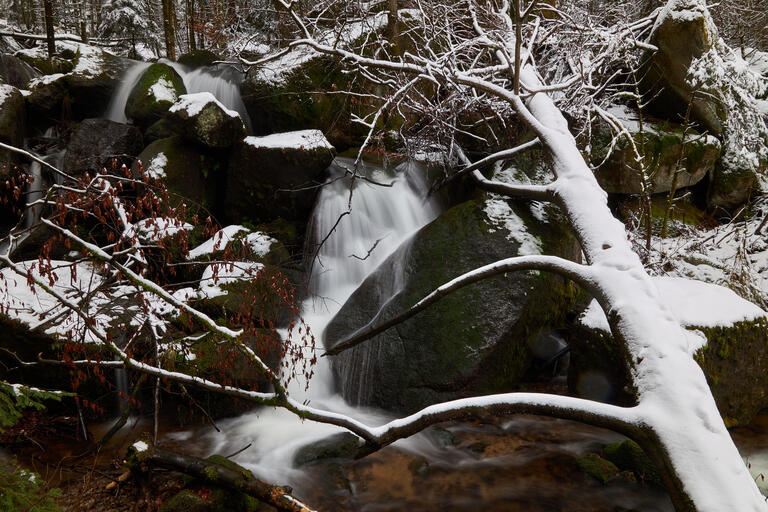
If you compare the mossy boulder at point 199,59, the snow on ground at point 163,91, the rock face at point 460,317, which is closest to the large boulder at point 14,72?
the snow on ground at point 163,91

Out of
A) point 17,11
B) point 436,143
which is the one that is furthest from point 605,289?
point 17,11

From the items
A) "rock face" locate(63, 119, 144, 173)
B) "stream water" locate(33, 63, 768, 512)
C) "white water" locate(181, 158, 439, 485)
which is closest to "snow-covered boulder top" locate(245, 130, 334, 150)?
"white water" locate(181, 158, 439, 485)

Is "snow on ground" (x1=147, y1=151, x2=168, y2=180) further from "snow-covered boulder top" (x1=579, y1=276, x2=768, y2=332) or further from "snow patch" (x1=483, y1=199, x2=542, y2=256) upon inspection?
"snow-covered boulder top" (x1=579, y1=276, x2=768, y2=332)

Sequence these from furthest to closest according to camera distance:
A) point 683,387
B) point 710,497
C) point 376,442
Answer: point 376,442 → point 683,387 → point 710,497

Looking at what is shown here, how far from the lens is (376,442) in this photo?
304 cm

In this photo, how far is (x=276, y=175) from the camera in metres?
8.50

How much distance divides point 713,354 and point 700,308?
1.96 ft

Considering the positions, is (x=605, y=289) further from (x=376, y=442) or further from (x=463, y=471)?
(x=463, y=471)

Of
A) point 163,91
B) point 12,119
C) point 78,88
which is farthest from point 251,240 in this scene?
point 78,88

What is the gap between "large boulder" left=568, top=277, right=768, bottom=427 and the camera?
15.6 feet

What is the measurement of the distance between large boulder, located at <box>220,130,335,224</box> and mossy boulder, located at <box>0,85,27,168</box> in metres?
4.26

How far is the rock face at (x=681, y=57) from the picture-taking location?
319 inches

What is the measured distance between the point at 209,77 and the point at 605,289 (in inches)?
458

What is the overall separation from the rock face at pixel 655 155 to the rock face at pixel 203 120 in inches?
294
